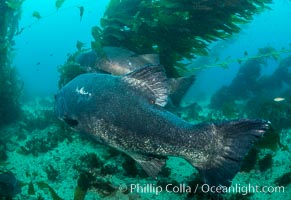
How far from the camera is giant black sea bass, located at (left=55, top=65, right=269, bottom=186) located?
282 cm

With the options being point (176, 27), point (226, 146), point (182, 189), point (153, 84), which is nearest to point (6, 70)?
point (176, 27)

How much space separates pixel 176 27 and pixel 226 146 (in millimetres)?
4012

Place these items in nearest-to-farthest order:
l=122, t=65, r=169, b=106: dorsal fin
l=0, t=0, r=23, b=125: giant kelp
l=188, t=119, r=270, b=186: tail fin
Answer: l=188, t=119, r=270, b=186: tail fin
l=122, t=65, r=169, b=106: dorsal fin
l=0, t=0, r=23, b=125: giant kelp

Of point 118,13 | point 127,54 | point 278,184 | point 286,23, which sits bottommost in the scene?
point 278,184

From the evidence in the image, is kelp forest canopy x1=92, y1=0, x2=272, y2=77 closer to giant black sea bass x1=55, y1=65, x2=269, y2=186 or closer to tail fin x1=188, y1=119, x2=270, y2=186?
giant black sea bass x1=55, y1=65, x2=269, y2=186

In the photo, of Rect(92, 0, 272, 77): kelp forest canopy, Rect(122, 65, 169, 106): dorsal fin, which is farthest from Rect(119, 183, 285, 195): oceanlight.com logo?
Rect(92, 0, 272, 77): kelp forest canopy

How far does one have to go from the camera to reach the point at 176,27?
6359 mm

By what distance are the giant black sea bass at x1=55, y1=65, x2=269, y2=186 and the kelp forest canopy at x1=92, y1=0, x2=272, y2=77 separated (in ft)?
10.2

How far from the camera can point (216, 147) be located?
2.91 m

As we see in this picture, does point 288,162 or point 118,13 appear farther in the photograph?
point 118,13

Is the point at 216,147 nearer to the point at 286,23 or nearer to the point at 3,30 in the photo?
the point at 3,30

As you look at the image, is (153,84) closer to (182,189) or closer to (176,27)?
(182,189)

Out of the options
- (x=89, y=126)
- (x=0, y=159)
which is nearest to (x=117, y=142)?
(x=89, y=126)

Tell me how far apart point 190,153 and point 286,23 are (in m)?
188
